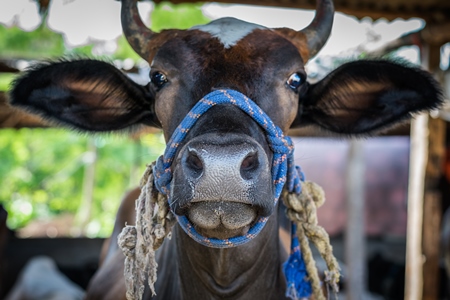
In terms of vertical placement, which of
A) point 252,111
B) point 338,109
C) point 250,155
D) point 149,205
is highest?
point 338,109

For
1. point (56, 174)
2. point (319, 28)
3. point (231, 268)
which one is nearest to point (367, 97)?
point (319, 28)

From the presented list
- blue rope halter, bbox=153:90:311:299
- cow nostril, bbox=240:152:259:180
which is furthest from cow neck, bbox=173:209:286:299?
cow nostril, bbox=240:152:259:180

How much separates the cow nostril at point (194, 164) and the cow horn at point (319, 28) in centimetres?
119

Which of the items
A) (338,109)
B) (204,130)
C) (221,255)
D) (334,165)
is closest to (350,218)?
(338,109)

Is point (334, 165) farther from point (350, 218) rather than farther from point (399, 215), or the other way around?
point (350, 218)

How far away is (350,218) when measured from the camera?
6.75 metres

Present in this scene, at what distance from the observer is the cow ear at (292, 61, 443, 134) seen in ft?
9.13

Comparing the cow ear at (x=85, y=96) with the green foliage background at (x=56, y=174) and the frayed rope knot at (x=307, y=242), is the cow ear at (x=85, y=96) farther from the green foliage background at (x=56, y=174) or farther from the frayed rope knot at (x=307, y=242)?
the green foliage background at (x=56, y=174)

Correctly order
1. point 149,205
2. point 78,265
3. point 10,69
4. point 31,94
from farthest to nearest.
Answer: point 78,265
point 10,69
point 31,94
point 149,205

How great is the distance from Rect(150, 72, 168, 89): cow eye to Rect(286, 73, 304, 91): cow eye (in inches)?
22.1

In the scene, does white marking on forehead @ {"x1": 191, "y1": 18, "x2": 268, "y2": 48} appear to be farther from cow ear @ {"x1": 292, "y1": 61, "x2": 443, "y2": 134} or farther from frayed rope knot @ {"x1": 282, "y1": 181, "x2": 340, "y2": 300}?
frayed rope knot @ {"x1": 282, "y1": 181, "x2": 340, "y2": 300}

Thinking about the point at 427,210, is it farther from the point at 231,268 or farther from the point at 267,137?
the point at 267,137

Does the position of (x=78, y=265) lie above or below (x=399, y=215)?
below

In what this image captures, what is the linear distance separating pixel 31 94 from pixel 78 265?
7.50 meters
